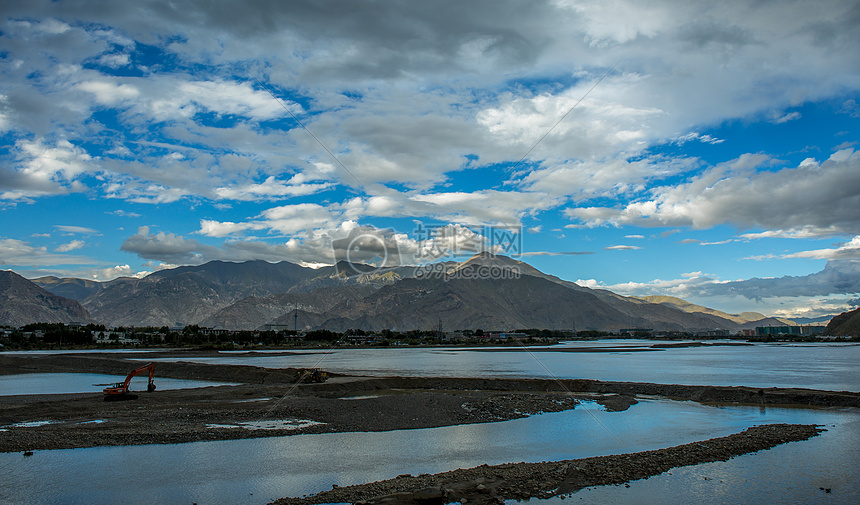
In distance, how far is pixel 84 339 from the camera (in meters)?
149

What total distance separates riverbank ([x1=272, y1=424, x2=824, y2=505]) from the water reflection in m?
1.22

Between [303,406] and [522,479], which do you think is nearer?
[522,479]

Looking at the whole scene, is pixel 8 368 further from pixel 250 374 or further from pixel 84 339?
pixel 84 339

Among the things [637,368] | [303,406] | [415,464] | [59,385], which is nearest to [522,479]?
[415,464]

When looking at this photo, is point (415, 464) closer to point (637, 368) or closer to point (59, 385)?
point (59, 385)

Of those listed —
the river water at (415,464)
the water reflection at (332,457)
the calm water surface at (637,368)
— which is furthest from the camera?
the calm water surface at (637,368)

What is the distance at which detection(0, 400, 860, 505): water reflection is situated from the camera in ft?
53.3

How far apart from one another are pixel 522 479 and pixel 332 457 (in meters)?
7.97

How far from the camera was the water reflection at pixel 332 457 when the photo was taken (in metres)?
16.2

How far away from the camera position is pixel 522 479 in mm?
16719

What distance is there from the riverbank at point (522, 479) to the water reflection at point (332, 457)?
1218 mm

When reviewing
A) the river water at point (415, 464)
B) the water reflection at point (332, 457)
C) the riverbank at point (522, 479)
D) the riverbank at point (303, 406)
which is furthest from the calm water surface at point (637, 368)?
the riverbank at point (522, 479)

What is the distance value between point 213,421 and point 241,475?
1138cm

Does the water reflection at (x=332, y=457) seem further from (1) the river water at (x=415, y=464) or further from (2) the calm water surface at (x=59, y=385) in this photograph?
(2) the calm water surface at (x=59, y=385)
